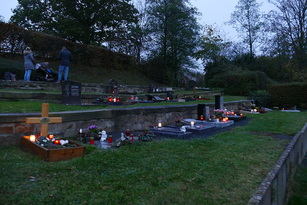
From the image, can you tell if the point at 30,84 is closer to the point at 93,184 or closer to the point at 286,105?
the point at 93,184

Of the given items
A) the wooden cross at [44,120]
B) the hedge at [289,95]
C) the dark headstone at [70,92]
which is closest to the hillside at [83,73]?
the dark headstone at [70,92]

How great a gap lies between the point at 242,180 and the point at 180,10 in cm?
2350

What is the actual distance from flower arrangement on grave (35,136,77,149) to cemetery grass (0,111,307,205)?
10.4 inches

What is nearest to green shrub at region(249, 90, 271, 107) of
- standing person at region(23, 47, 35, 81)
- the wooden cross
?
standing person at region(23, 47, 35, 81)

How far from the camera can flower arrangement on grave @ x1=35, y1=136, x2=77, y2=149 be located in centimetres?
410

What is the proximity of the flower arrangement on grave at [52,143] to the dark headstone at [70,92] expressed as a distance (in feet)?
15.2

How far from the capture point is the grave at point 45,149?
3794 millimetres

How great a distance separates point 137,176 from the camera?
348cm

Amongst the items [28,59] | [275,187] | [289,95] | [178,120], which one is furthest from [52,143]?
[289,95]

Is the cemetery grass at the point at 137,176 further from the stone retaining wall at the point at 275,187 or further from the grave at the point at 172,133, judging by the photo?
the grave at the point at 172,133

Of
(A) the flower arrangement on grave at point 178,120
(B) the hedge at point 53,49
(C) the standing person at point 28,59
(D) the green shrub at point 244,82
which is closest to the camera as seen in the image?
(A) the flower arrangement on grave at point 178,120

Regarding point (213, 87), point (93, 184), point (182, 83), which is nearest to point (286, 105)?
point (213, 87)

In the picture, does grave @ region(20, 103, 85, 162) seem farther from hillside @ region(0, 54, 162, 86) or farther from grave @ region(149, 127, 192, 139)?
hillside @ region(0, 54, 162, 86)

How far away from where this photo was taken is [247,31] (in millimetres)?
34062
